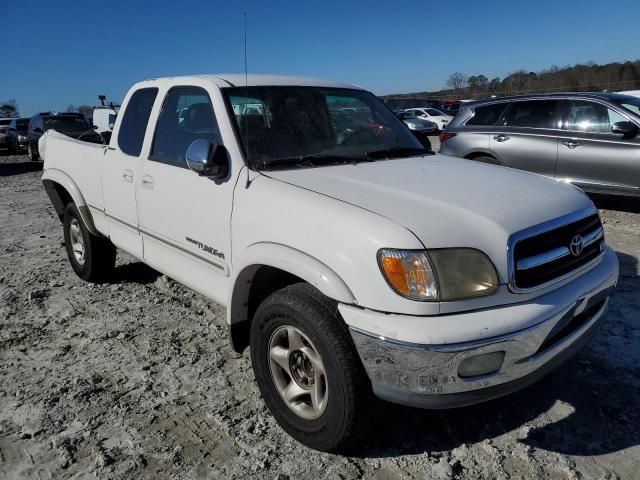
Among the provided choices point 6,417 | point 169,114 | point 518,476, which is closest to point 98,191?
point 169,114

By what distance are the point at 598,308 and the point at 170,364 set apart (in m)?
2.69

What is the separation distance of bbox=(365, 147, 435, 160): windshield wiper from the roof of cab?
0.76 metres

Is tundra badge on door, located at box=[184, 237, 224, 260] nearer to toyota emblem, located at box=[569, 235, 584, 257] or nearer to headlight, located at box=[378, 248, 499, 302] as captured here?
headlight, located at box=[378, 248, 499, 302]

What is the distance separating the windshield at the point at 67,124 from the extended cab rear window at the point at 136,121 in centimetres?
1422

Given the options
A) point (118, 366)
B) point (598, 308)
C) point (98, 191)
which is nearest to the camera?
point (598, 308)

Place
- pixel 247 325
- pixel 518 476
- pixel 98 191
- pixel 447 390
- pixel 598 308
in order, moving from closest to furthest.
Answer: pixel 447 390
pixel 518 476
pixel 598 308
pixel 247 325
pixel 98 191

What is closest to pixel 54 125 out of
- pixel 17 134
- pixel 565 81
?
pixel 17 134

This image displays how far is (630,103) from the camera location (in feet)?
24.1

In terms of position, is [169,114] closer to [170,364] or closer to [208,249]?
[208,249]

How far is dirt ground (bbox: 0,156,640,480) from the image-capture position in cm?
258

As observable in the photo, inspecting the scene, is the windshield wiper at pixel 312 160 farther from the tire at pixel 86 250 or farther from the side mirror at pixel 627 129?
the side mirror at pixel 627 129

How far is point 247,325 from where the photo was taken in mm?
3141

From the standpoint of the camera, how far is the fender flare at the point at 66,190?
4754 mm

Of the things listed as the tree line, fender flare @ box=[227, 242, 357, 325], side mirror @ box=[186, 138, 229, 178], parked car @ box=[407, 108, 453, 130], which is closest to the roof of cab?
side mirror @ box=[186, 138, 229, 178]
